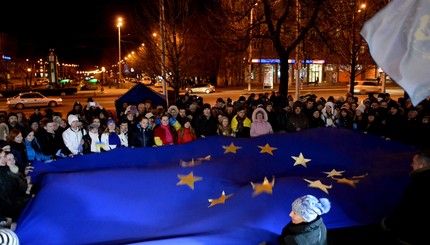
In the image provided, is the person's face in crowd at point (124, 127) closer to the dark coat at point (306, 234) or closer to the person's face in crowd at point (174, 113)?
the person's face in crowd at point (174, 113)

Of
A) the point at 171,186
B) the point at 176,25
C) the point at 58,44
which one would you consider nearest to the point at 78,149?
the point at 171,186

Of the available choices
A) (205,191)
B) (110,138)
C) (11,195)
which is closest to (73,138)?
(110,138)

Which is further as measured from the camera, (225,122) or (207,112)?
(207,112)

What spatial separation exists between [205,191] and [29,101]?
94.2ft

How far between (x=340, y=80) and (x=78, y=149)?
2366 inches

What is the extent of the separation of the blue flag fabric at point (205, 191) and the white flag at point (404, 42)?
75.7 inches

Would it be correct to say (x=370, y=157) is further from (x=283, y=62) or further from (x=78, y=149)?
(x=283, y=62)

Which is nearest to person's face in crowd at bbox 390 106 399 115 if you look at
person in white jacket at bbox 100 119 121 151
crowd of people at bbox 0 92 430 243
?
crowd of people at bbox 0 92 430 243

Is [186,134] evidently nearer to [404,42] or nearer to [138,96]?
[138,96]

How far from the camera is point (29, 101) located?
102ft

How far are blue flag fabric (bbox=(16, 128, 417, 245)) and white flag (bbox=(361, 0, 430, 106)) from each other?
6.31 feet

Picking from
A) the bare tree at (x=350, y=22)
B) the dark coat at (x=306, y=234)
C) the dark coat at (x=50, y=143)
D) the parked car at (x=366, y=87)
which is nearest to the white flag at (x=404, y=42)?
the dark coat at (x=306, y=234)

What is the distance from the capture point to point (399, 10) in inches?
155

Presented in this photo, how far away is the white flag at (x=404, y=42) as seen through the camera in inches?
147
